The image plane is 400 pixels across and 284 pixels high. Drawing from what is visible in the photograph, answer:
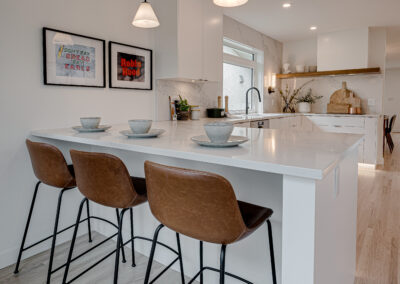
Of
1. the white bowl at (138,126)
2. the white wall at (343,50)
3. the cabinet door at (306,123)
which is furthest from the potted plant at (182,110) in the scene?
the white wall at (343,50)

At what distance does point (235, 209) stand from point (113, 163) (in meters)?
0.62

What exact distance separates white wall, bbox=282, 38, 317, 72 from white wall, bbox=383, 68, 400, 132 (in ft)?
23.4

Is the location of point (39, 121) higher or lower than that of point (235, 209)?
higher

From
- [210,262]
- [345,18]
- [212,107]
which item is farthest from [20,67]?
[345,18]

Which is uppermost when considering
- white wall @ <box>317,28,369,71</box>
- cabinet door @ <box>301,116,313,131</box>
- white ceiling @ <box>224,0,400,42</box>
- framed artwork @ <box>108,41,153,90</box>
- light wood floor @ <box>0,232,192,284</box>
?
white ceiling @ <box>224,0,400,42</box>

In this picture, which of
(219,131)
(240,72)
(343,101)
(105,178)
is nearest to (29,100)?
(105,178)

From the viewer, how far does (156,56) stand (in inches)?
117

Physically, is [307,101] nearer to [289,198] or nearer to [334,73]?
[334,73]

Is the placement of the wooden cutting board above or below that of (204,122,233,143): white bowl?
above

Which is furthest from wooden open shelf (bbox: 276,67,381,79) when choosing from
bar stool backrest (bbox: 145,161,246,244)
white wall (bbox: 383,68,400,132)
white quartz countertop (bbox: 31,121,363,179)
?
white wall (bbox: 383,68,400,132)

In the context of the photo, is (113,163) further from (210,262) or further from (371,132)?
(371,132)

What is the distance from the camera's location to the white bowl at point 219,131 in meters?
1.26

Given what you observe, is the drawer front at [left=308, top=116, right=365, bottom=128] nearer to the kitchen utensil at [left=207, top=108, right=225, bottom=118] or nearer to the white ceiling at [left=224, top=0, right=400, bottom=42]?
the white ceiling at [left=224, top=0, right=400, bottom=42]

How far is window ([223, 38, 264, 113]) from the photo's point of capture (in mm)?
4473
